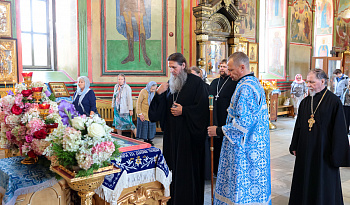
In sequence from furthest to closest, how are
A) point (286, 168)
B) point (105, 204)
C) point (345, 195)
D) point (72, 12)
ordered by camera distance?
point (72, 12) → point (286, 168) → point (345, 195) → point (105, 204)

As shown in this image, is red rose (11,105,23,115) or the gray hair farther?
the gray hair

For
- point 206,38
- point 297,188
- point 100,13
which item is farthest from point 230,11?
point 297,188

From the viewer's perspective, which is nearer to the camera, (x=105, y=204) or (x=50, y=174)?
(x=50, y=174)

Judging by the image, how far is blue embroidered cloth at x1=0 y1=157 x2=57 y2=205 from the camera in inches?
93.7

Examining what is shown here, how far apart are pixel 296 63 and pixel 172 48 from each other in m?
7.81

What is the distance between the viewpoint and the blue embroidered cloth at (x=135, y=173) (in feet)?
9.09

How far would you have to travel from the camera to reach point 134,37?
953cm

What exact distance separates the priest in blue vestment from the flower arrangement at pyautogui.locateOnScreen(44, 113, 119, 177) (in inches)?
50.8

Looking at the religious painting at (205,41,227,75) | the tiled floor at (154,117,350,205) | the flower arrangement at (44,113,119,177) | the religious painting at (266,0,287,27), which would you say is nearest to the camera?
the flower arrangement at (44,113,119,177)

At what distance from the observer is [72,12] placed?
9164 mm

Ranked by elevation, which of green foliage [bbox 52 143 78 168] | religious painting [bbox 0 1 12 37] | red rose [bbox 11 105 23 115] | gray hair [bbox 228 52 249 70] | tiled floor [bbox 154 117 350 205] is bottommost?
tiled floor [bbox 154 117 350 205]

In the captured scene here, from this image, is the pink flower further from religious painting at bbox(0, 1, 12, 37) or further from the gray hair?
religious painting at bbox(0, 1, 12, 37)

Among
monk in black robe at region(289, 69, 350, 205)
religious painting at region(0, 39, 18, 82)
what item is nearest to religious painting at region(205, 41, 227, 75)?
religious painting at region(0, 39, 18, 82)

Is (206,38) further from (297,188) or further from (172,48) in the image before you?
(297,188)
